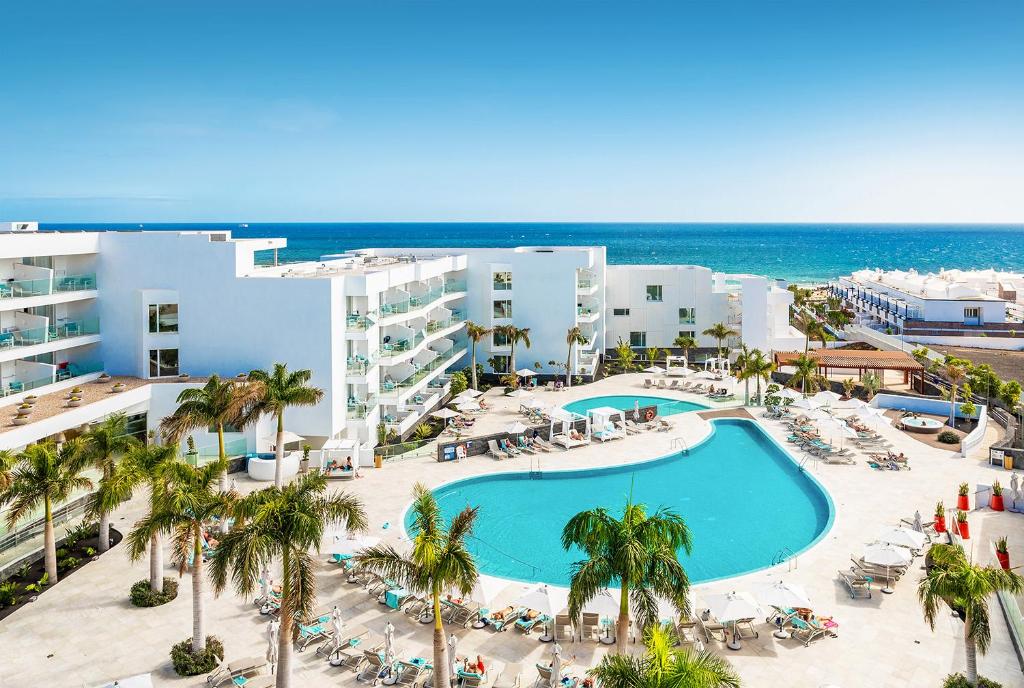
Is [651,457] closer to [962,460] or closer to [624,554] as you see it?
[962,460]

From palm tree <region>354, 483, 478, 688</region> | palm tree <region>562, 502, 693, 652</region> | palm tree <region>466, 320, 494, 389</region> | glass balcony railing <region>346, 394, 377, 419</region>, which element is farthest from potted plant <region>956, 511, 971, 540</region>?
palm tree <region>466, 320, 494, 389</region>

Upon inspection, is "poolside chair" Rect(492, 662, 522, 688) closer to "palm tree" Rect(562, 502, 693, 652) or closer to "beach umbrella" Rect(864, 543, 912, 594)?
"palm tree" Rect(562, 502, 693, 652)

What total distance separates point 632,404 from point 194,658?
94.9ft

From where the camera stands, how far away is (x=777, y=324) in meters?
52.4

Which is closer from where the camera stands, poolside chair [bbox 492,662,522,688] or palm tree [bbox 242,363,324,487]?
poolside chair [bbox 492,662,522,688]

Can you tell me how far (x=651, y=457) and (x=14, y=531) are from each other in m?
22.6

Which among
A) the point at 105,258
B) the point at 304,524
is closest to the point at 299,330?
the point at 105,258

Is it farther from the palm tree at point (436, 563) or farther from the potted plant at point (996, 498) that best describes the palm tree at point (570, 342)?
the palm tree at point (436, 563)

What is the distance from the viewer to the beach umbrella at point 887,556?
19141mm

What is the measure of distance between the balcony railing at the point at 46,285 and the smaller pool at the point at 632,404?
77.3ft

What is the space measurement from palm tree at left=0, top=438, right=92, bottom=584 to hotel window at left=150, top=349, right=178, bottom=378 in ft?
38.1

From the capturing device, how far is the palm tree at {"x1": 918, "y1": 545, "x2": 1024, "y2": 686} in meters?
13.4

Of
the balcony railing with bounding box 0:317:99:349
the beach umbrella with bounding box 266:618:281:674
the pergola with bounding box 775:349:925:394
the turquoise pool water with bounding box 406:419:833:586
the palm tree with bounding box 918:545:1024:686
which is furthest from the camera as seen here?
the pergola with bounding box 775:349:925:394

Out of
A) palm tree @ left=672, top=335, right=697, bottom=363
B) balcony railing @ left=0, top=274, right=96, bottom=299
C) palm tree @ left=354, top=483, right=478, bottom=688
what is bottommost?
palm tree @ left=354, top=483, right=478, bottom=688
